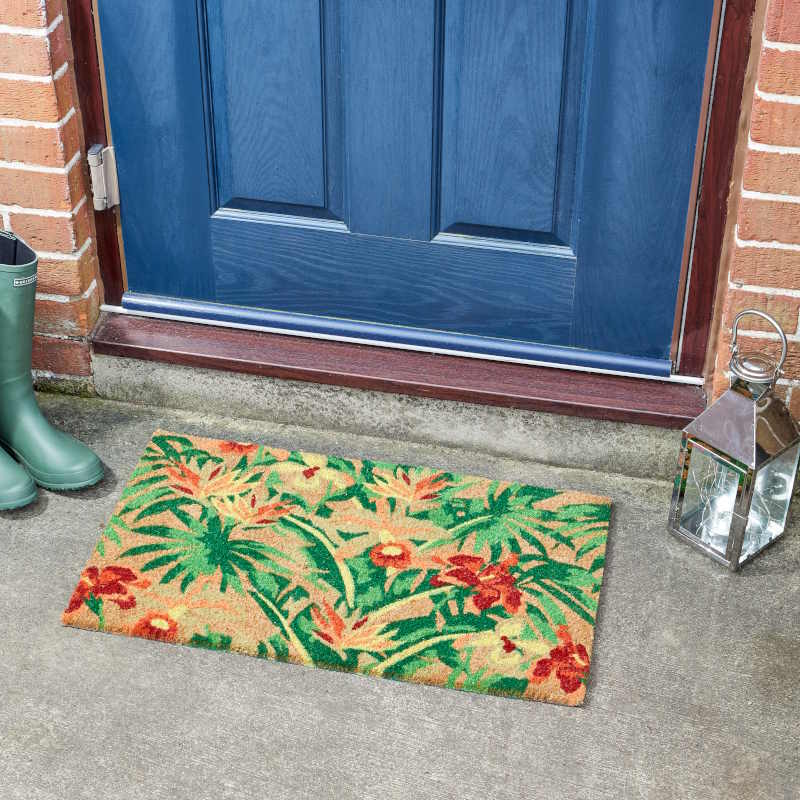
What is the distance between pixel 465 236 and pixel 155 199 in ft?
2.05

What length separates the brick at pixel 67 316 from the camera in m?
2.45

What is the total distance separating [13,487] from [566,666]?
106 cm

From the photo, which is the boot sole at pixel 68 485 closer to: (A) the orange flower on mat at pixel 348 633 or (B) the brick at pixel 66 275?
(B) the brick at pixel 66 275

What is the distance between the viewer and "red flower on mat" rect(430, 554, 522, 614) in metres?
2.07

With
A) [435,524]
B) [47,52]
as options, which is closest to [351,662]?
[435,524]

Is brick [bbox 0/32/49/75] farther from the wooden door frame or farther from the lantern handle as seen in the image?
the lantern handle

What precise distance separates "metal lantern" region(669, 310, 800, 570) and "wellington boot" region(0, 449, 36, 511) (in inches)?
46.9

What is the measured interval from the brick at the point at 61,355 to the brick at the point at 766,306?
1288 mm

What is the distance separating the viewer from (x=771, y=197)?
203 centimetres

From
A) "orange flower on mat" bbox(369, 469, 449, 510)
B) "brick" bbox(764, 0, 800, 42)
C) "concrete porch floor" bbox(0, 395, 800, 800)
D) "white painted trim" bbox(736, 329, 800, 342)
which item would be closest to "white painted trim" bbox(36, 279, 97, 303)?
"concrete porch floor" bbox(0, 395, 800, 800)

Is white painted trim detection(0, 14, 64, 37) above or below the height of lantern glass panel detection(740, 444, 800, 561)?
above

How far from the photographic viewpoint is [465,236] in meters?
2.31

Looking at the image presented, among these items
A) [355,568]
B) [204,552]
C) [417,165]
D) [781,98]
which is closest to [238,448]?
[204,552]

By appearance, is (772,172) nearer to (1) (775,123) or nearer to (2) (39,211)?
(1) (775,123)
